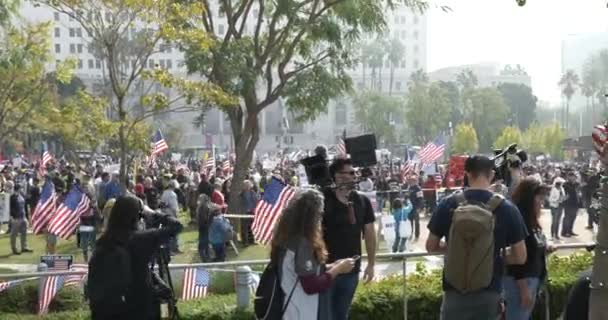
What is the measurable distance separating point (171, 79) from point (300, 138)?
97.0 meters

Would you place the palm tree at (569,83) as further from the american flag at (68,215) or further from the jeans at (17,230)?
the american flag at (68,215)

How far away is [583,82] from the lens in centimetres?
10562

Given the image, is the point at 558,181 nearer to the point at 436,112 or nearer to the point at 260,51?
the point at 260,51

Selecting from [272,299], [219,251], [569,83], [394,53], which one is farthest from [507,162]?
[394,53]

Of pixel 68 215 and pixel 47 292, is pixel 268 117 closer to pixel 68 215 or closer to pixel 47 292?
pixel 68 215

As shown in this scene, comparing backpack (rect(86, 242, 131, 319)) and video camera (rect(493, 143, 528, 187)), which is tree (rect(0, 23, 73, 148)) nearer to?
video camera (rect(493, 143, 528, 187))

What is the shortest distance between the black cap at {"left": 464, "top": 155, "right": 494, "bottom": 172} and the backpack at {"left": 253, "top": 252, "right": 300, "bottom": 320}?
128cm

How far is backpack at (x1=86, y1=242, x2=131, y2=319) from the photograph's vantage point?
4.86 m

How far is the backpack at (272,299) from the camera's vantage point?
4.76 meters

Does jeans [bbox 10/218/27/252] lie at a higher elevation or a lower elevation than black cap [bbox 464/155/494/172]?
lower

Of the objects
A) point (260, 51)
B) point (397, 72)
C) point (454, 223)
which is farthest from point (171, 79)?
point (397, 72)

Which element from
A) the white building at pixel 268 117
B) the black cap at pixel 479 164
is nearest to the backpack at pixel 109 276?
the black cap at pixel 479 164

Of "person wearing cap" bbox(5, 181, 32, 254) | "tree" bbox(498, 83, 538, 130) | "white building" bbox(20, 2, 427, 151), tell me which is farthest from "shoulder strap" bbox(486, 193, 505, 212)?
"tree" bbox(498, 83, 538, 130)

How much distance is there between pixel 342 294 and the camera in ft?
19.3
